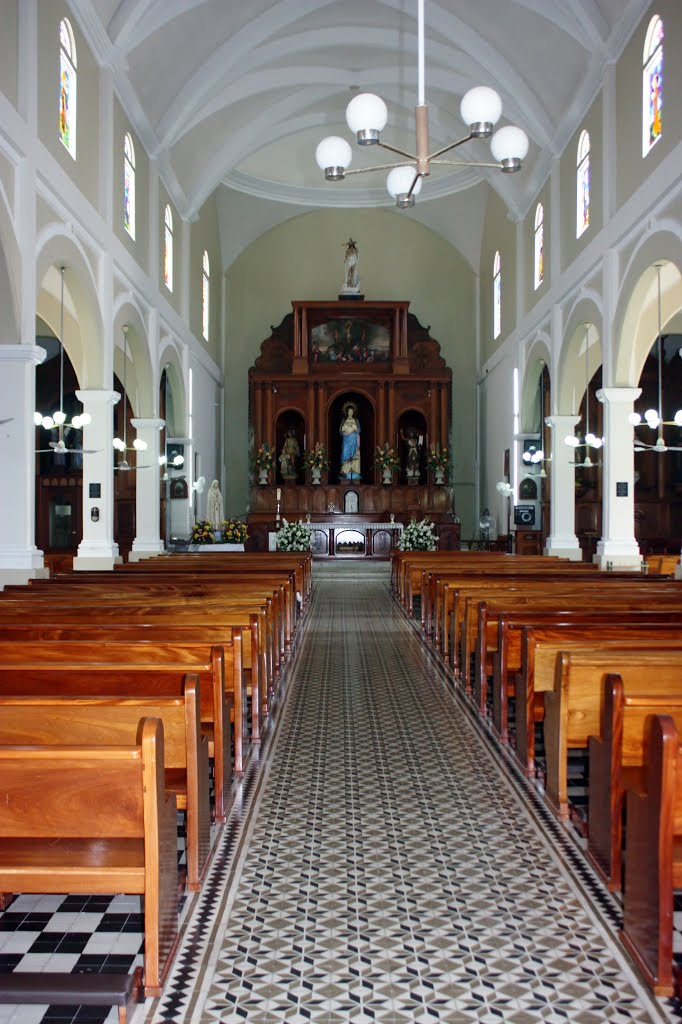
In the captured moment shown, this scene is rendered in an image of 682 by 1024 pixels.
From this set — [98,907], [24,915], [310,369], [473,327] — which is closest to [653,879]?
[98,907]

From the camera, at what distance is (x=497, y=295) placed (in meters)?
24.8

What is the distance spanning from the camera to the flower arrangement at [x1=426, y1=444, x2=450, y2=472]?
2605 centimetres

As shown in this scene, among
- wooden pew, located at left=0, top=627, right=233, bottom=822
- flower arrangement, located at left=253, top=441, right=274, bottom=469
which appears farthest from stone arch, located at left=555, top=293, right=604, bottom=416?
wooden pew, located at left=0, top=627, right=233, bottom=822

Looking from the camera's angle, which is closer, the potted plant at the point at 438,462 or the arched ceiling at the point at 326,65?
the arched ceiling at the point at 326,65

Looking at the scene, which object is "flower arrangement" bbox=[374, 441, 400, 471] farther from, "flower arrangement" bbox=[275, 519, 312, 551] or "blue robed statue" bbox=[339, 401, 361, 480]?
"flower arrangement" bbox=[275, 519, 312, 551]

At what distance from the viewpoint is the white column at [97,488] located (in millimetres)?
14087

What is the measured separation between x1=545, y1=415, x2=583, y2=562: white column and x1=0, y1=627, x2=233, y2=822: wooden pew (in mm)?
13580

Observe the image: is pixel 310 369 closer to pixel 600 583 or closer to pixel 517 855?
pixel 600 583

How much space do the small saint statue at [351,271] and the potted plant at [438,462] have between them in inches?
205

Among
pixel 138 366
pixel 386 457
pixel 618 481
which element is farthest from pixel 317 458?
pixel 618 481

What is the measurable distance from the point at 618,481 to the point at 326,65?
11073mm

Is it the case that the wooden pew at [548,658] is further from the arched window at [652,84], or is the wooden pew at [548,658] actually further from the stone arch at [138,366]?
the stone arch at [138,366]

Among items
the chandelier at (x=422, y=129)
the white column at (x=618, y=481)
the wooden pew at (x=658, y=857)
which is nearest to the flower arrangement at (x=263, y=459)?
the white column at (x=618, y=481)

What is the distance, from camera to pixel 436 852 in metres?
4.15
